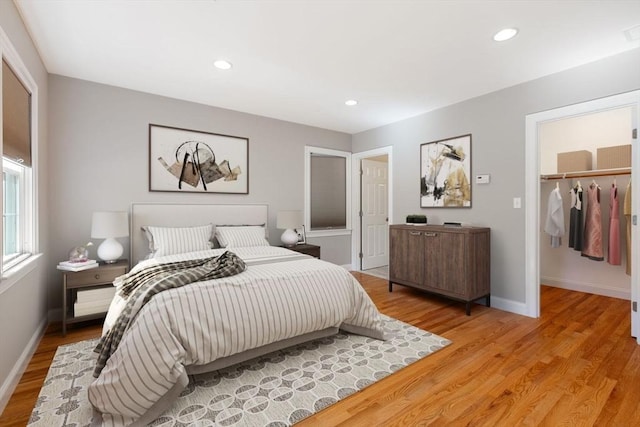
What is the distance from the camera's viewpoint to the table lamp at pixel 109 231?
287 centimetres

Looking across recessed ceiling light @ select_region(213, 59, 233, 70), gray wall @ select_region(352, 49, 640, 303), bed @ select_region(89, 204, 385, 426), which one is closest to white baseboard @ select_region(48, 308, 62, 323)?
bed @ select_region(89, 204, 385, 426)

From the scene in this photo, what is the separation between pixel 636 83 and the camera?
2.46 m

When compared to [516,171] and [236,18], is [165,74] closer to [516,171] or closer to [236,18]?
[236,18]

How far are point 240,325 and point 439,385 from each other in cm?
134

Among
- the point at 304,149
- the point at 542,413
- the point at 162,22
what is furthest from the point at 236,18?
the point at 542,413

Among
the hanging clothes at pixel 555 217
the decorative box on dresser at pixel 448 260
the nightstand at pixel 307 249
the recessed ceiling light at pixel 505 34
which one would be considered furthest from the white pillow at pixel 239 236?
the hanging clothes at pixel 555 217

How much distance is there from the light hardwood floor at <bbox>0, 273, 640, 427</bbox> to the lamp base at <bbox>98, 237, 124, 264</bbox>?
66 cm

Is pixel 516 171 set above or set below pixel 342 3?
below

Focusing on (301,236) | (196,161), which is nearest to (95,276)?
(196,161)

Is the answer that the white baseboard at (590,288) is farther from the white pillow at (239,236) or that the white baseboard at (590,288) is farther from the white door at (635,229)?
the white pillow at (239,236)

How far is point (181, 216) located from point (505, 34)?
3647 mm

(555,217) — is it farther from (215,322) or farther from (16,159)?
(16,159)

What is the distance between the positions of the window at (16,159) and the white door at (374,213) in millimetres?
4257

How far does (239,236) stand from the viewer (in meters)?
3.59
